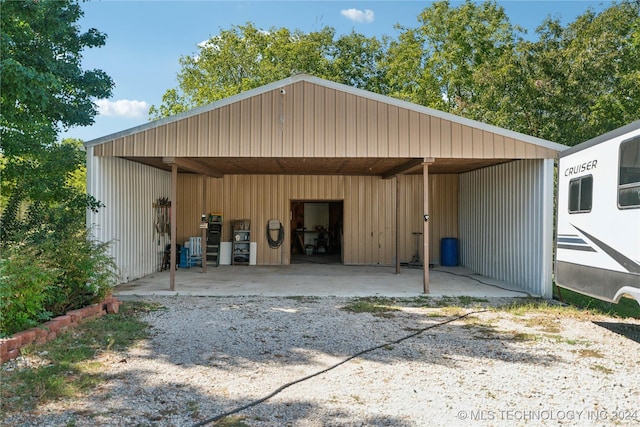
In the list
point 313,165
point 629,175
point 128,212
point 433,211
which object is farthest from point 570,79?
point 128,212

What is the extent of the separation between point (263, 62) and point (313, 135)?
56.5ft

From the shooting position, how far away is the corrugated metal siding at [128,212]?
24.6 ft

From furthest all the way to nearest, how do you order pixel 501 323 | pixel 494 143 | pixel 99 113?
pixel 99 113 → pixel 494 143 → pixel 501 323

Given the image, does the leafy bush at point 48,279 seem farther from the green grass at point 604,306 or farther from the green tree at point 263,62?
the green tree at point 263,62

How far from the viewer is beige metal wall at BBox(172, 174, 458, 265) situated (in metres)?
11.8

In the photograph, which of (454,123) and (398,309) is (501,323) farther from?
(454,123)

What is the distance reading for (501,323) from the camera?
562 cm

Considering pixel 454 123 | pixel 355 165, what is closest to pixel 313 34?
pixel 355 165

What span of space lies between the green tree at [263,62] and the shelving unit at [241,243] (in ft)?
39.8

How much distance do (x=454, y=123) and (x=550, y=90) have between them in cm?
676

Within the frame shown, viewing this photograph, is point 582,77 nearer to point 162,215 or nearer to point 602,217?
point 602,217

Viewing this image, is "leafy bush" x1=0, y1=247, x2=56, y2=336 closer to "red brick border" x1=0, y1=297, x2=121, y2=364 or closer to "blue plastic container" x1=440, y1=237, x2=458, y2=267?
"red brick border" x1=0, y1=297, x2=121, y2=364

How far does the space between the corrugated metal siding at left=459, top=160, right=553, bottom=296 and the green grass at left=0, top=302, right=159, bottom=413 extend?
19.8 ft

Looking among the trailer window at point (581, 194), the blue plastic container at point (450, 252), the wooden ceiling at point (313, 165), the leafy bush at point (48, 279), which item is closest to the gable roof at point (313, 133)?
the wooden ceiling at point (313, 165)
